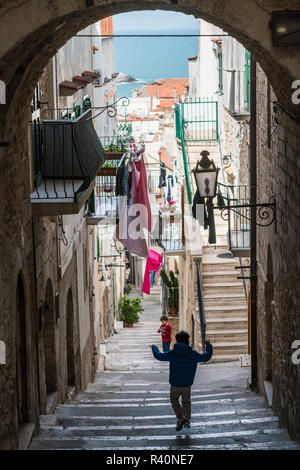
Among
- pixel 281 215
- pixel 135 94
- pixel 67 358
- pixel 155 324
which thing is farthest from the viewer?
pixel 135 94

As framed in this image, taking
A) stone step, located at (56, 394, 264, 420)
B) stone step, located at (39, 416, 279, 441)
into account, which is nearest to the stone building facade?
stone step, located at (39, 416, 279, 441)

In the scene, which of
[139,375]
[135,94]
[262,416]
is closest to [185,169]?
[139,375]

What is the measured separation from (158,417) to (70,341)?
404cm

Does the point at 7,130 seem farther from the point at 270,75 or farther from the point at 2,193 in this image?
the point at 270,75

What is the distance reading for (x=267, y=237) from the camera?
11102 millimetres

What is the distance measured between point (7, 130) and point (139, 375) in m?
10.3

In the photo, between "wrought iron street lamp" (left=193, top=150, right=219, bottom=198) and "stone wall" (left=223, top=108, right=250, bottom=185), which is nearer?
"wrought iron street lamp" (left=193, top=150, right=219, bottom=198)

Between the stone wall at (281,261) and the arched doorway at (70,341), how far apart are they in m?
3.46

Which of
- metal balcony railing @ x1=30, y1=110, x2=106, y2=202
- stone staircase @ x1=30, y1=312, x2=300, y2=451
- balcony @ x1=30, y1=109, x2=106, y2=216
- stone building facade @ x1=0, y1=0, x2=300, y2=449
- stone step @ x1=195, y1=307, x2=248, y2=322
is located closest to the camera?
stone building facade @ x1=0, y1=0, x2=300, y2=449

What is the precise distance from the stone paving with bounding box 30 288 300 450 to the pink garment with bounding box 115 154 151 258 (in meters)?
2.82

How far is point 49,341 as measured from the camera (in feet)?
36.6

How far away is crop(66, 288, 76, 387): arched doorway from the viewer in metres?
13.5

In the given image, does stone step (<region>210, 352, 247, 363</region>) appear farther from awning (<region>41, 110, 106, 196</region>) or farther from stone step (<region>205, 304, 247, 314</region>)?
awning (<region>41, 110, 106, 196</region>)

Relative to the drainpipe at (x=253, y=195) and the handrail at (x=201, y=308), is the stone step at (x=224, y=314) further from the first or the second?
the drainpipe at (x=253, y=195)
